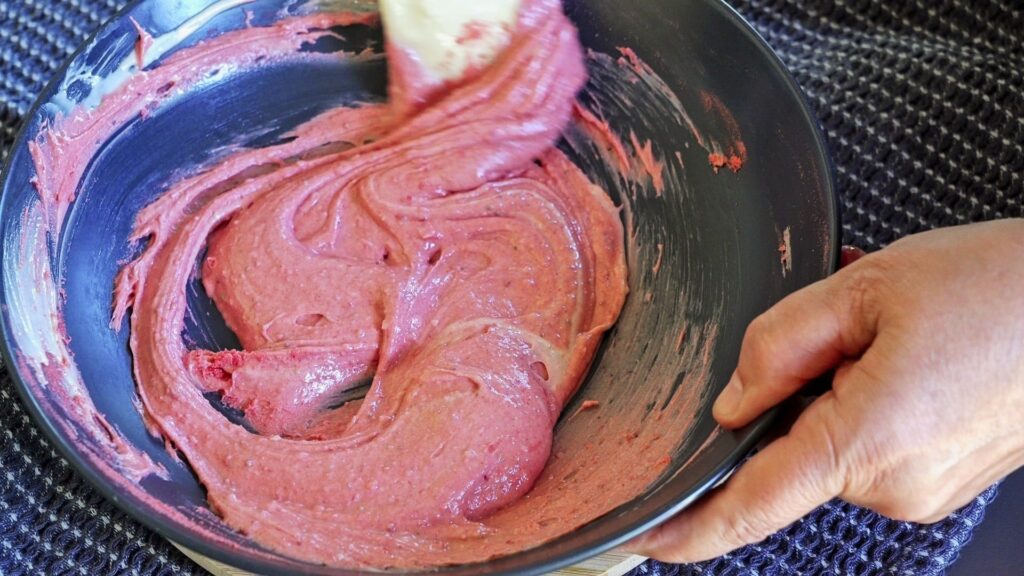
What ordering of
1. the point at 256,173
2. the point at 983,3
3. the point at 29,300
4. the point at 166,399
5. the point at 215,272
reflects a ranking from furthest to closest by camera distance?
the point at 983,3, the point at 256,173, the point at 215,272, the point at 166,399, the point at 29,300

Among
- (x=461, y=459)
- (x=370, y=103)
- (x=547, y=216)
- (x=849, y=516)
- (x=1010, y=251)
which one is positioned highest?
(x=1010, y=251)

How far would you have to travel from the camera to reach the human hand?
1165mm

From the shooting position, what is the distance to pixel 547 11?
6.10 feet

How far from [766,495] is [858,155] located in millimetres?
1061

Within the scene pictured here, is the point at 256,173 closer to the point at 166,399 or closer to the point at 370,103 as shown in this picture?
the point at 370,103

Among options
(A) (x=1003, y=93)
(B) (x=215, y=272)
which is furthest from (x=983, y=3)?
(B) (x=215, y=272)

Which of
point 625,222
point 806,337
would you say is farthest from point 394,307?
point 806,337

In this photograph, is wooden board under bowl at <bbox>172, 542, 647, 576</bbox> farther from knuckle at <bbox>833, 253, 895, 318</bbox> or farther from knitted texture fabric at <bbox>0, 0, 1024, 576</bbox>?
knuckle at <bbox>833, 253, 895, 318</bbox>

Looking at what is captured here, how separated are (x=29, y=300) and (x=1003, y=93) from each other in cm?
209

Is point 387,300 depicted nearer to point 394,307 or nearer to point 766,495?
point 394,307

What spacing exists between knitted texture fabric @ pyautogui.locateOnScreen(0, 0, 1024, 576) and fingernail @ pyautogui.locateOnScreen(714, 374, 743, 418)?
39cm

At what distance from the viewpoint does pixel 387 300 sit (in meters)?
1.78

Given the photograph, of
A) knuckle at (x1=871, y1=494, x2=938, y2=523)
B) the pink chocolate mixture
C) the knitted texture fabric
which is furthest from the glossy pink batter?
knuckle at (x1=871, y1=494, x2=938, y2=523)

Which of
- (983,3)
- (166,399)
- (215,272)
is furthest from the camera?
(983,3)
